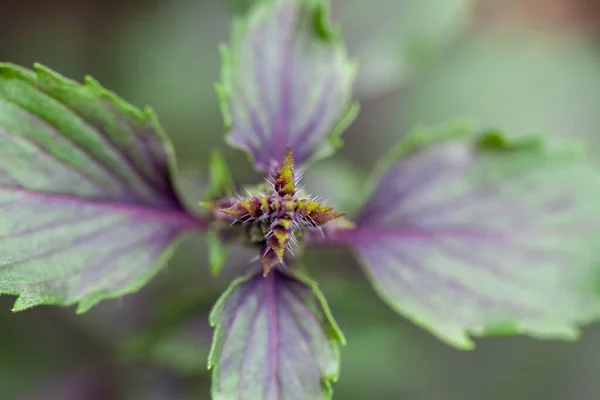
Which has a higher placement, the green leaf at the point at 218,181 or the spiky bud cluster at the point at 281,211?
the green leaf at the point at 218,181

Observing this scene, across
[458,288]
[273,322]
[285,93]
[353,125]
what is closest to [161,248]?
[273,322]

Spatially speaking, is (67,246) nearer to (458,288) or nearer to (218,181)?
(218,181)

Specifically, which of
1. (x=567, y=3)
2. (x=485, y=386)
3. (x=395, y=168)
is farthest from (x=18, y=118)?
(x=567, y=3)

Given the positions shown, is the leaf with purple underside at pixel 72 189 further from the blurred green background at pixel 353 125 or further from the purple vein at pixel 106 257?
the blurred green background at pixel 353 125

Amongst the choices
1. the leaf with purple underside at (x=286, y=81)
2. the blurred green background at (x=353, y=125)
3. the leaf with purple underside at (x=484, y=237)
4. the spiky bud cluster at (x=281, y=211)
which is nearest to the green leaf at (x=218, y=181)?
the leaf with purple underside at (x=286, y=81)

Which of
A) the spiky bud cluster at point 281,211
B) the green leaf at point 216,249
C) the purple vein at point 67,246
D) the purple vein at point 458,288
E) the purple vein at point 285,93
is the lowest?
the purple vein at point 458,288

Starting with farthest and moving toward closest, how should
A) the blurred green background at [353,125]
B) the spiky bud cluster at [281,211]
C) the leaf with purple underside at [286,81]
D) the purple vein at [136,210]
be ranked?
the blurred green background at [353,125] → the leaf with purple underside at [286,81] → the purple vein at [136,210] → the spiky bud cluster at [281,211]

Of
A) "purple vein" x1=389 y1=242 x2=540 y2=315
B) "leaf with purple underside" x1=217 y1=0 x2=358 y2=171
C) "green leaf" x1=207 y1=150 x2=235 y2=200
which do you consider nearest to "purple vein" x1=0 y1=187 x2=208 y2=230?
"green leaf" x1=207 y1=150 x2=235 y2=200

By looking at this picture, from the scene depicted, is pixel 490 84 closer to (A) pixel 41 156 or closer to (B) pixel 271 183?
(B) pixel 271 183
